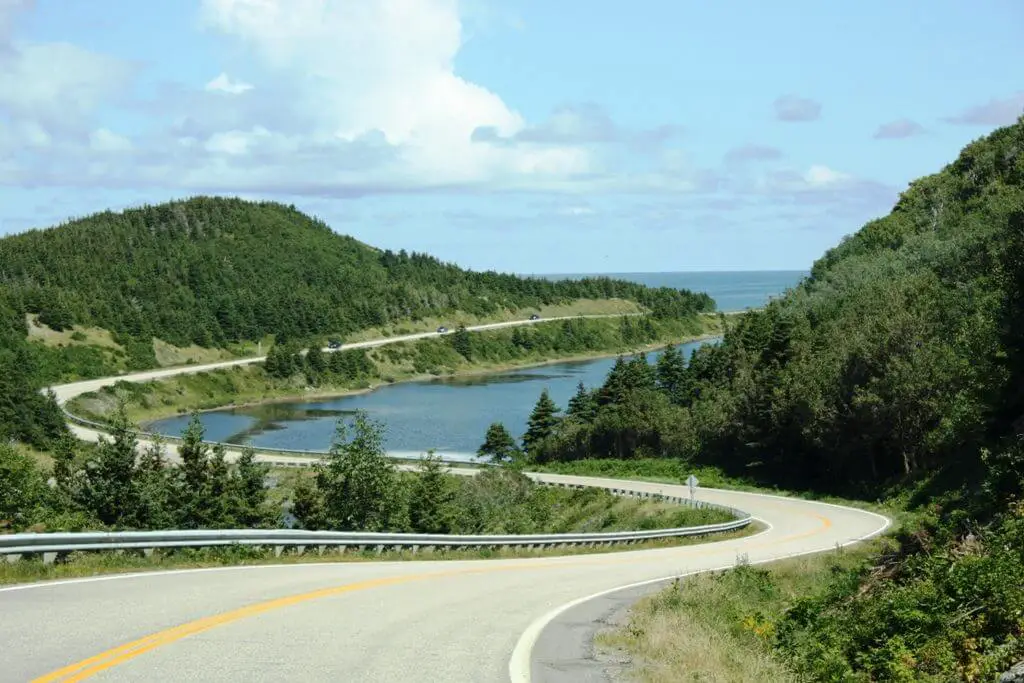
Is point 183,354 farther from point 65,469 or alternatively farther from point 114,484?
point 114,484

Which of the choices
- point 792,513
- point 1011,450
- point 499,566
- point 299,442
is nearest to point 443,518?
point 792,513

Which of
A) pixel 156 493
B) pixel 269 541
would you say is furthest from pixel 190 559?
pixel 156 493

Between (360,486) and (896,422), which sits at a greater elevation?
(896,422)

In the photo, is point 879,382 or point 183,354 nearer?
point 879,382

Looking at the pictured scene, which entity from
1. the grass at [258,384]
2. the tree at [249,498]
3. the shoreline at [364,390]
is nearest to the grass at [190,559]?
the tree at [249,498]

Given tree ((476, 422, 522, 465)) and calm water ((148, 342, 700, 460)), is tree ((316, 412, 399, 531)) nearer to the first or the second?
calm water ((148, 342, 700, 460))

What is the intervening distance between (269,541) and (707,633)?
8702mm

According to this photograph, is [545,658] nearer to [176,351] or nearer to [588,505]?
[588,505]

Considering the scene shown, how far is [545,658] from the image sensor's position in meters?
10.8

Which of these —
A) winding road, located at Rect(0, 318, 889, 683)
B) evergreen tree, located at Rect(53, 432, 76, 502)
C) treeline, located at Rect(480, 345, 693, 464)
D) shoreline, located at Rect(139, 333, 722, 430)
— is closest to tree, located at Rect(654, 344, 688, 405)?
treeline, located at Rect(480, 345, 693, 464)

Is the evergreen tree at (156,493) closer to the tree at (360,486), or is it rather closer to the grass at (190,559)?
the tree at (360,486)

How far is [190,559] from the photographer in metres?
16.8

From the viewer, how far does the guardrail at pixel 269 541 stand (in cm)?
1394

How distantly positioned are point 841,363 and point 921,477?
8.67 meters
